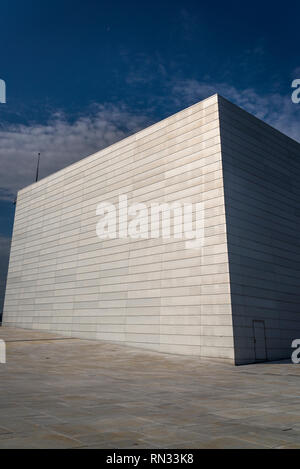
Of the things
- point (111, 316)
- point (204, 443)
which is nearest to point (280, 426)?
point (204, 443)

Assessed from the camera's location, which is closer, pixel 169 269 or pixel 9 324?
pixel 169 269

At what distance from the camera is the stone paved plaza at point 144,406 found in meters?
5.81

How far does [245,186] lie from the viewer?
25.8m

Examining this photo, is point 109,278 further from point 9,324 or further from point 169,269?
point 9,324

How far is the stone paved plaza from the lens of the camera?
5809 millimetres

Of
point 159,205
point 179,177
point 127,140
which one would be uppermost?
point 127,140

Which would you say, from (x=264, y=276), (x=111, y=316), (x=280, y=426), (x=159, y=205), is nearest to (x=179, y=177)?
(x=159, y=205)

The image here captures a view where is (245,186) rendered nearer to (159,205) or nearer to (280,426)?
(159,205)

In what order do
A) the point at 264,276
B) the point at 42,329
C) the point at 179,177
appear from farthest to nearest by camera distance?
1. the point at 42,329
2. the point at 179,177
3. the point at 264,276

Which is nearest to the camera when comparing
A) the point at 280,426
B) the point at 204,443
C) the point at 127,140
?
the point at 204,443

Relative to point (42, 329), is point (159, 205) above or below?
above

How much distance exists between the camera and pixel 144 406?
8.70 meters

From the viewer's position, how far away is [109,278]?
102 ft
